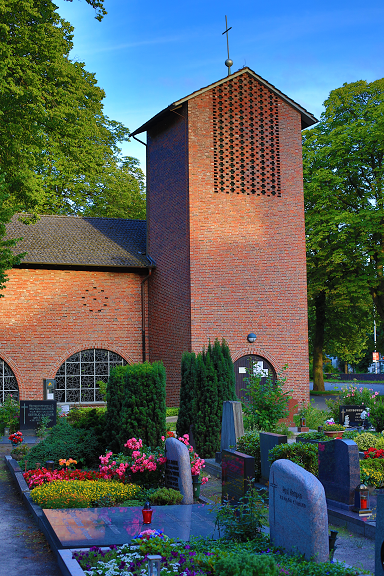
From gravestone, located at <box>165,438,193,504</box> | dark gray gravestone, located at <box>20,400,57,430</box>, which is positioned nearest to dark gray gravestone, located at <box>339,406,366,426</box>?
gravestone, located at <box>165,438,193,504</box>

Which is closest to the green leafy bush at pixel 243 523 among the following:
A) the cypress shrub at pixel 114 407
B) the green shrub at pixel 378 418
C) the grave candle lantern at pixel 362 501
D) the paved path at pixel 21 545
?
the paved path at pixel 21 545

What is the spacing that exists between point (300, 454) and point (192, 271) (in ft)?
33.4

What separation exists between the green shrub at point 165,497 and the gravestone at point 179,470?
19 cm

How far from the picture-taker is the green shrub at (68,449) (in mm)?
11289

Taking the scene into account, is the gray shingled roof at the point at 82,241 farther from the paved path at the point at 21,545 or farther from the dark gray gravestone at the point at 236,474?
the dark gray gravestone at the point at 236,474

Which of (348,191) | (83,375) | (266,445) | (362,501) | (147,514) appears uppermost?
(348,191)

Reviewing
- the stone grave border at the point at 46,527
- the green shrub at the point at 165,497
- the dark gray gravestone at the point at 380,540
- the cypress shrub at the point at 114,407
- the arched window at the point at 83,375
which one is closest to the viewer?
the dark gray gravestone at the point at 380,540

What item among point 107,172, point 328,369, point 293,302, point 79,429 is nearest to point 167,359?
point 293,302

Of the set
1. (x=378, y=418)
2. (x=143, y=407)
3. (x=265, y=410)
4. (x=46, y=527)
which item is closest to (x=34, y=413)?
(x=143, y=407)

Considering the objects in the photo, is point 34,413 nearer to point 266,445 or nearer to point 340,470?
point 266,445

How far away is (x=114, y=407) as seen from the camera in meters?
12.0

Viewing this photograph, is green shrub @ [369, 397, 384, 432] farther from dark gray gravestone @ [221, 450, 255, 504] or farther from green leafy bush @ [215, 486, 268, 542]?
green leafy bush @ [215, 486, 268, 542]

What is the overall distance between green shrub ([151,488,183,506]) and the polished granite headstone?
414 millimetres

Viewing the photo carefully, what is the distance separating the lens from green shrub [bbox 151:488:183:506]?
8.77 meters
